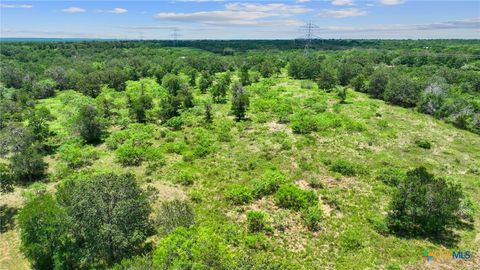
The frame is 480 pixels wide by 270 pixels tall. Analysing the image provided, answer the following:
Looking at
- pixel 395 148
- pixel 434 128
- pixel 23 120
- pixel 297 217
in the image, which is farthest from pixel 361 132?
pixel 23 120

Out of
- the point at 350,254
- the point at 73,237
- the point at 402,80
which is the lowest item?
the point at 350,254

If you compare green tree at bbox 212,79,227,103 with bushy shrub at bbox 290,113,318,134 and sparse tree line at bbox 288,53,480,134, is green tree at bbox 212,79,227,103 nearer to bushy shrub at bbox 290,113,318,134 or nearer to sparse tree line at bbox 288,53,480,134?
bushy shrub at bbox 290,113,318,134

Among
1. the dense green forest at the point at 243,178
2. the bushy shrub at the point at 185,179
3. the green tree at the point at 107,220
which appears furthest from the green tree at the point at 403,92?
the green tree at the point at 107,220

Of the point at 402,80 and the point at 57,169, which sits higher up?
the point at 402,80

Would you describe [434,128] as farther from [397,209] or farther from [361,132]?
[397,209]

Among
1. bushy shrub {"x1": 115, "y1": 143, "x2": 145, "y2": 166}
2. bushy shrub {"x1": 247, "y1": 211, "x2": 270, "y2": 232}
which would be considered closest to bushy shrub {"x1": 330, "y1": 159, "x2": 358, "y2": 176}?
Result: bushy shrub {"x1": 247, "y1": 211, "x2": 270, "y2": 232}

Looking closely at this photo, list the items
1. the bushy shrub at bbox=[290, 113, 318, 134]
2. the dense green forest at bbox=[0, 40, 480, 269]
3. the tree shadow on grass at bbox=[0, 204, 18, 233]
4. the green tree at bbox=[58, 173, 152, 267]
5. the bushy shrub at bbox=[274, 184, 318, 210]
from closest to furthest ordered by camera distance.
→ 1. the green tree at bbox=[58, 173, 152, 267]
2. the dense green forest at bbox=[0, 40, 480, 269]
3. the tree shadow on grass at bbox=[0, 204, 18, 233]
4. the bushy shrub at bbox=[274, 184, 318, 210]
5. the bushy shrub at bbox=[290, 113, 318, 134]
